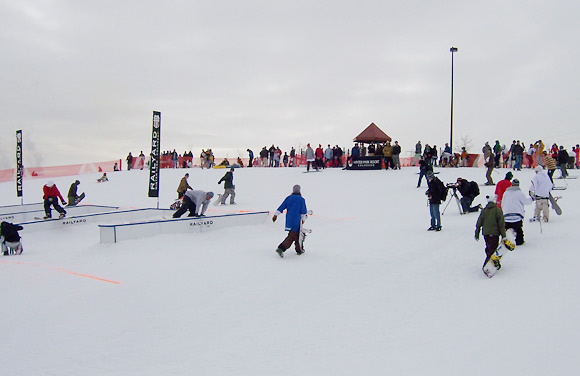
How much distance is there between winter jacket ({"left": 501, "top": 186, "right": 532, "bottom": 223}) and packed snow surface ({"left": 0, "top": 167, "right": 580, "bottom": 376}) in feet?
2.58

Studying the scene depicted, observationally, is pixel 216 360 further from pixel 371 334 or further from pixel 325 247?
pixel 325 247

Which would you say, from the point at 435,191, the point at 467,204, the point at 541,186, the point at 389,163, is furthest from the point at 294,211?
the point at 389,163

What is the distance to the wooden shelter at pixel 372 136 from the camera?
35281 mm

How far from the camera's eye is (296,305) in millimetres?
7754

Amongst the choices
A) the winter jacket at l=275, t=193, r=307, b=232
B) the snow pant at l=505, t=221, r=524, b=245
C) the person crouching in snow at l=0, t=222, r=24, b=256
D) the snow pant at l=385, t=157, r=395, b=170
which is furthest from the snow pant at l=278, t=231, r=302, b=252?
the snow pant at l=385, t=157, r=395, b=170

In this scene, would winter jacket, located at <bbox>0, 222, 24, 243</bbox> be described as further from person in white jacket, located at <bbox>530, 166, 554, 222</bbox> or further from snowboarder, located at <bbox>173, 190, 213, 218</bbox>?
person in white jacket, located at <bbox>530, 166, 554, 222</bbox>

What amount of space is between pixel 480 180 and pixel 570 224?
12.4 metres

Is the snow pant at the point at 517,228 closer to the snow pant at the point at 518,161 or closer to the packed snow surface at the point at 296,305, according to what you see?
the packed snow surface at the point at 296,305

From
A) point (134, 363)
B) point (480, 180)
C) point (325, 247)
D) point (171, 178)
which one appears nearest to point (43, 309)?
point (134, 363)

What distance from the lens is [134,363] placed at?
5758 mm

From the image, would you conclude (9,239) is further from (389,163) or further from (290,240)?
(389,163)

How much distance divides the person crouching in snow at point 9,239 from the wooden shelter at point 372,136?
26726 millimetres

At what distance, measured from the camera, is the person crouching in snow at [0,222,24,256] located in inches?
484

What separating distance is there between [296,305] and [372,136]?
2880cm
